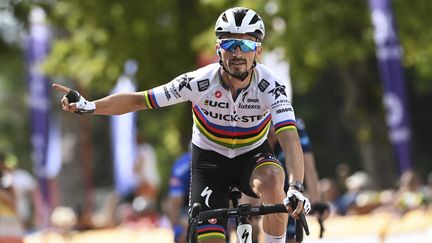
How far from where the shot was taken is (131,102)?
8398 millimetres

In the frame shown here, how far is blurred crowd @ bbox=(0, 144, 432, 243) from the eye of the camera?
12219mm

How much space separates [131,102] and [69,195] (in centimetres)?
1836

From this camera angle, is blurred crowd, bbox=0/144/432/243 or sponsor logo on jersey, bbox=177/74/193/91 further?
blurred crowd, bbox=0/144/432/243

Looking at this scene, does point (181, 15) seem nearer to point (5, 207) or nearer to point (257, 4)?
point (257, 4)

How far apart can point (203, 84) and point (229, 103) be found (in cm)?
24

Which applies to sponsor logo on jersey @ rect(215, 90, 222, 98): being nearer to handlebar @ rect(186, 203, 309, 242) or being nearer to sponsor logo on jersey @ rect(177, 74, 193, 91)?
sponsor logo on jersey @ rect(177, 74, 193, 91)

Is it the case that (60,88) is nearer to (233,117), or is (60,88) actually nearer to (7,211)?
(233,117)

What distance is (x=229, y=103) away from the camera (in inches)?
328

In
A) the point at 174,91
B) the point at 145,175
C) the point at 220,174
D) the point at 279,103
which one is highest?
the point at 174,91

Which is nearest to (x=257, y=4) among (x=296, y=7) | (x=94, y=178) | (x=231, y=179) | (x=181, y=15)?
(x=296, y=7)

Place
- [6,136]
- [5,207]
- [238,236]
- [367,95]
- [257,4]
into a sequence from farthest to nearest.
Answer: [6,136] → [367,95] → [257,4] → [5,207] → [238,236]

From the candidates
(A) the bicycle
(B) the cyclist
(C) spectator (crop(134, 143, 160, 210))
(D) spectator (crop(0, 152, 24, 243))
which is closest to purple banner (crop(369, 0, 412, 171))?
(C) spectator (crop(134, 143, 160, 210))

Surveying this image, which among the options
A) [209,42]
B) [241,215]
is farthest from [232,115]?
[209,42]

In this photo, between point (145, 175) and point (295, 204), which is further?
point (145, 175)
